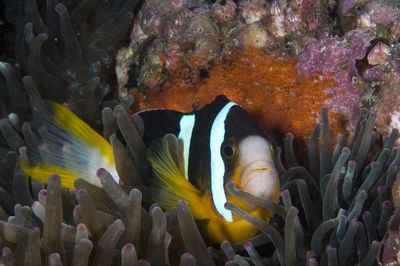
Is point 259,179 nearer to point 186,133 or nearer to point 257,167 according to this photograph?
point 257,167

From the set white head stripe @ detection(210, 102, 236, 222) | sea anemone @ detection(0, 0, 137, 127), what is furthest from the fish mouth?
sea anemone @ detection(0, 0, 137, 127)

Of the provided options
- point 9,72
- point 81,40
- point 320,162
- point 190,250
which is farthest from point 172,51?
point 190,250

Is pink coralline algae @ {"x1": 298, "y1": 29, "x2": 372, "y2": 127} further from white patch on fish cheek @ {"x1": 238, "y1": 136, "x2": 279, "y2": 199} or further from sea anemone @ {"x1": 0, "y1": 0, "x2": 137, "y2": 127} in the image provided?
sea anemone @ {"x1": 0, "y1": 0, "x2": 137, "y2": 127}

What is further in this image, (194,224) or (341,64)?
(341,64)

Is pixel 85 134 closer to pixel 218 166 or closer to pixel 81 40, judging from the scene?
pixel 218 166

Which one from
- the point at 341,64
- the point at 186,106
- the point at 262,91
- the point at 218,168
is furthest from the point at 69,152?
the point at 341,64

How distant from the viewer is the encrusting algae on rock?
2.38 m

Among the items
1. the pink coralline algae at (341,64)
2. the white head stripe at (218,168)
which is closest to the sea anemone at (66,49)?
the white head stripe at (218,168)

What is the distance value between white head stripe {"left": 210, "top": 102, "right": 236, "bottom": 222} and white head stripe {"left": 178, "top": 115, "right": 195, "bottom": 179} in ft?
0.55

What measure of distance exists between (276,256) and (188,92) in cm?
120

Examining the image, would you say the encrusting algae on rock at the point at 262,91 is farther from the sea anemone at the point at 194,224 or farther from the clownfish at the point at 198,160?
the clownfish at the point at 198,160

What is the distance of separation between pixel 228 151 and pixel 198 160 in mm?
196

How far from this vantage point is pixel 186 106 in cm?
268

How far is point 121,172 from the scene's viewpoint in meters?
1.99
